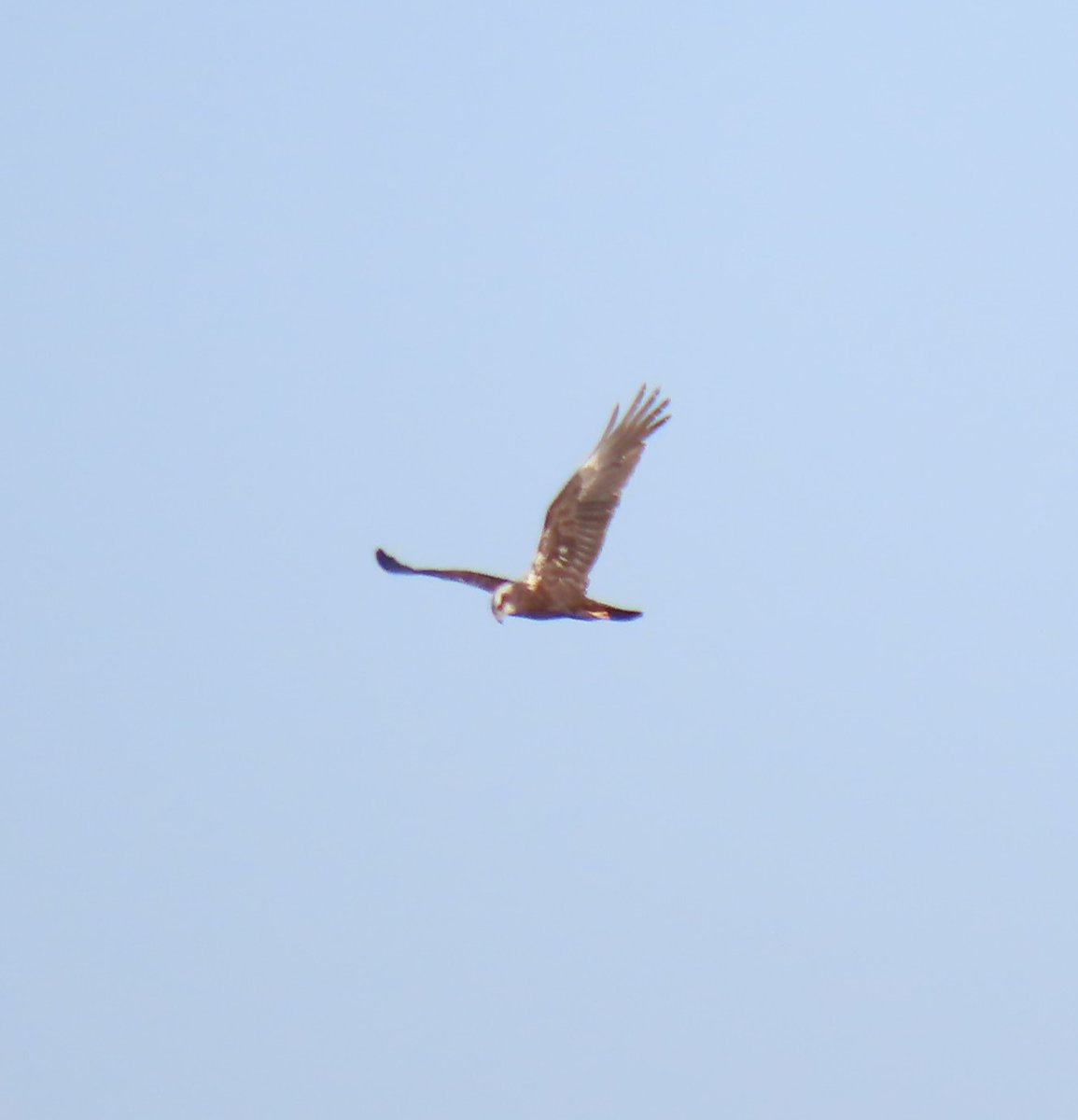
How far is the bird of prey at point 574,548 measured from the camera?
67.3 ft

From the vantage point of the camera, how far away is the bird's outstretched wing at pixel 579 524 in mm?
20547

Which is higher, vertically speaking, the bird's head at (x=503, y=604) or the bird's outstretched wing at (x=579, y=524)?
the bird's outstretched wing at (x=579, y=524)

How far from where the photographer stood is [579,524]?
814 inches

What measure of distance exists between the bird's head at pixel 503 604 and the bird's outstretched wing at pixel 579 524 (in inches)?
10.3

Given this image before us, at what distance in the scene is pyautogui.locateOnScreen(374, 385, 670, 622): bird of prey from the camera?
67.3ft

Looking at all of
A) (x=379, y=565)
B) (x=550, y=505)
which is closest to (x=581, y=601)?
(x=550, y=505)

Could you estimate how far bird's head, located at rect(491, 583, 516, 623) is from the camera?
20453 mm

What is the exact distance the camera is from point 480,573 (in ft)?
69.4

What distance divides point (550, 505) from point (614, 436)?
1.24m

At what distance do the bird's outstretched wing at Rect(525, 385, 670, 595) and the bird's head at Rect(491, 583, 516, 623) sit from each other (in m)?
0.26

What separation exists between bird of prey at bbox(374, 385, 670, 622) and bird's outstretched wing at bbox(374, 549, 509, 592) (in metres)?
0.05

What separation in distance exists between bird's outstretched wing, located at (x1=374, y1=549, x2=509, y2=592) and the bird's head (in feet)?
0.78

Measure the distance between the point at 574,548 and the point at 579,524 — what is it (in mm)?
281

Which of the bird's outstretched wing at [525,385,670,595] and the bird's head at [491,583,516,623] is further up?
the bird's outstretched wing at [525,385,670,595]
